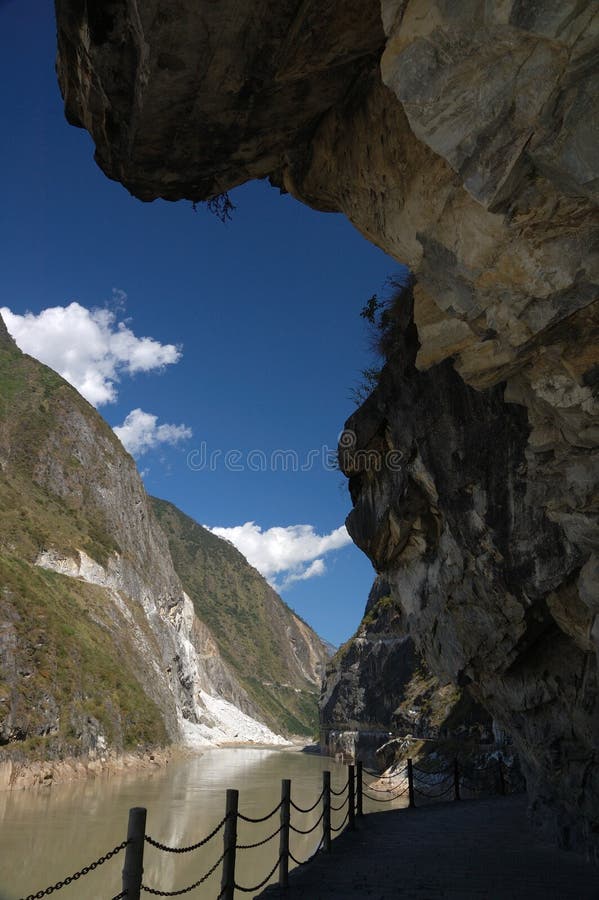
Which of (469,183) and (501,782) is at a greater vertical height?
(469,183)

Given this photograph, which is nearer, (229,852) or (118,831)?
(229,852)

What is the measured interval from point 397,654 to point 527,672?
33.8m

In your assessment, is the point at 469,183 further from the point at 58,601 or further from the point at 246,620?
the point at 246,620

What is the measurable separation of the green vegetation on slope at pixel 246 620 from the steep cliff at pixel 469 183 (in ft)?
343

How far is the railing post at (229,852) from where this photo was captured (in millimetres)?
5664

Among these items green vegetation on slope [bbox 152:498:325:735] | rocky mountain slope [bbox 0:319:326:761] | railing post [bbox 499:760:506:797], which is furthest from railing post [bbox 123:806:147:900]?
green vegetation on slope [bbox 152:498:325:735]

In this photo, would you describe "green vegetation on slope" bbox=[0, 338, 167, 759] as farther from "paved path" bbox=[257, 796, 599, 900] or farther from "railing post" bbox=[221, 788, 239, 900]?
"railing post" bbox=[221, 788, 239, 900]

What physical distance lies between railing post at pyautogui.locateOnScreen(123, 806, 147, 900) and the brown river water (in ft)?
19.5

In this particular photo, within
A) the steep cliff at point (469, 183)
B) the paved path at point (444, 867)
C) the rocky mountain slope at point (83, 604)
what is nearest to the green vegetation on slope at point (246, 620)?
the rocky mountain slope at point (83, 604)

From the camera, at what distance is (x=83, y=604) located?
40.1m

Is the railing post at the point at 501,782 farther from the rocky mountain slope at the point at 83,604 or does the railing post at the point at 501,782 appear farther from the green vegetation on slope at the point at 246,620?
the green vegetation on slope at the point at 246,620

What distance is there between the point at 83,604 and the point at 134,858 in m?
38.9

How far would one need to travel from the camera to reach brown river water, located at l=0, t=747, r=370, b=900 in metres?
Answer: 9.97

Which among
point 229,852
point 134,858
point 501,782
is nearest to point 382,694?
point 501,782
